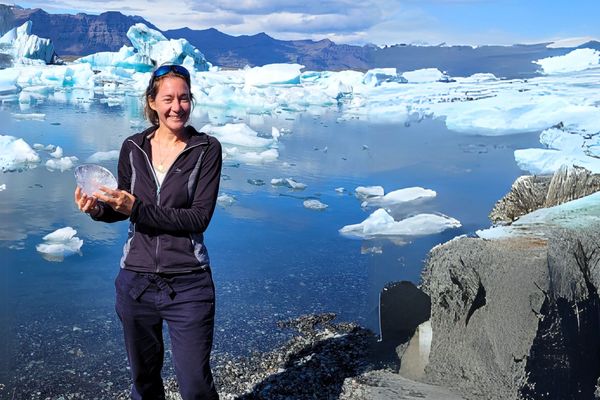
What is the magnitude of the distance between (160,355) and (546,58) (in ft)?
42.3

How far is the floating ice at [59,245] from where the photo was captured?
4.60m

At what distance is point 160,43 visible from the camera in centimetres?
2267

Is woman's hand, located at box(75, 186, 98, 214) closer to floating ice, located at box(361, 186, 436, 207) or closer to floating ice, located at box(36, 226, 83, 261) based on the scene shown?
floating ice, located at box(36, 226, 83, 261)

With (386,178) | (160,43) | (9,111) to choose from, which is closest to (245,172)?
(386,178)

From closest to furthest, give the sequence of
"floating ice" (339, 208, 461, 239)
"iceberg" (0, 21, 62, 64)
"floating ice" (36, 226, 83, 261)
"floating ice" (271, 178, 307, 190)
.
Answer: "floating ice" (36, 226, 83, 261)
"floating ice" (339, 208, 461, 239)
"floating ice" (271, 178, 307, 190)
"iceberg" (0, 21, 62, 64)

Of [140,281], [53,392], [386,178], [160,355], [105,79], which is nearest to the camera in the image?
[140,281]

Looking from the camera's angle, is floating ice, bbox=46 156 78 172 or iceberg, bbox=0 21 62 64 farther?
iceberg, bbox=0 21 62 64

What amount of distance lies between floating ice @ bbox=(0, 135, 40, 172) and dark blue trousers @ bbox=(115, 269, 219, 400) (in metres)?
6.69

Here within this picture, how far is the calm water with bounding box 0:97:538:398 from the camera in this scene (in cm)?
306

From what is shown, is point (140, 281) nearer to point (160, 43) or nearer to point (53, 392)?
point (53, 392)

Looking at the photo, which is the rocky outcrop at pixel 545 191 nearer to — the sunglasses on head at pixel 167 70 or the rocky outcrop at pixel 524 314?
the rocky outcrop at pixel 524 314

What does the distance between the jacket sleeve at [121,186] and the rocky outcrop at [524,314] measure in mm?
1265

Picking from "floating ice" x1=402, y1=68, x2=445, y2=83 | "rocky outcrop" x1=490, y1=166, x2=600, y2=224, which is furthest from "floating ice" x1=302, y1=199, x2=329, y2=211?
"floating ice" x1=402, y1=68, x2=445, y2=83

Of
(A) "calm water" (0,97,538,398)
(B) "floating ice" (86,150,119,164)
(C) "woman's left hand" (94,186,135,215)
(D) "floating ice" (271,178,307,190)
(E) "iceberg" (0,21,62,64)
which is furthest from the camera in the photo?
(E) "iceberg" (0,21,62,64)
